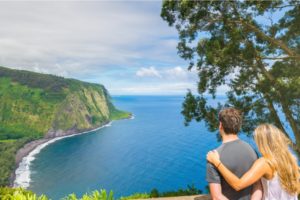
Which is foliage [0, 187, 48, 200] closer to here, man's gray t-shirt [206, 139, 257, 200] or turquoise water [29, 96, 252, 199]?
man's gray t-shirt [206, 139, 257, 200]

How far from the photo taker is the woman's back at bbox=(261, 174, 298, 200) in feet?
12.0

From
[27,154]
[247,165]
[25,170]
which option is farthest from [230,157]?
[27,154]

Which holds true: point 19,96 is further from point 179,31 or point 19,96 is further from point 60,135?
point 179,31

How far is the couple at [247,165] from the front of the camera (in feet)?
11.6

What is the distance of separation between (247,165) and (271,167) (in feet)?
0.89

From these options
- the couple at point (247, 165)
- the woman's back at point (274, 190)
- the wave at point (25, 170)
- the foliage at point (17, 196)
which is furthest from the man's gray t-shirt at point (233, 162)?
the wave at point (25, 170)

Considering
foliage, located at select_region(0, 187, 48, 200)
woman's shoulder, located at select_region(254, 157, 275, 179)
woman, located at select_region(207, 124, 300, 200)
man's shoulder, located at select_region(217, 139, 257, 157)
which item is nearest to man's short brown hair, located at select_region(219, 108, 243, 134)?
man's shoulder, located at select_region(217, 139, 257, 157)

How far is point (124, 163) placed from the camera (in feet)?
360

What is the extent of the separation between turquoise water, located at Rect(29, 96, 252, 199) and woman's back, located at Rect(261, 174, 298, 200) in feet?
260

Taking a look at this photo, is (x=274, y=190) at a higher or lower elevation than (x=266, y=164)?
lower

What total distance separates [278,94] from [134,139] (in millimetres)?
141179

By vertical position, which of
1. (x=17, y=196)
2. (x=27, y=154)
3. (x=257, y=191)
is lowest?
(x=27, y=154)

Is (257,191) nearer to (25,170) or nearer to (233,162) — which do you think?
(233,162)

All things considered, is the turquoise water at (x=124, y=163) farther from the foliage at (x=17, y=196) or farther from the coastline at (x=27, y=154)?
the foliage at (x=17, y=196)
